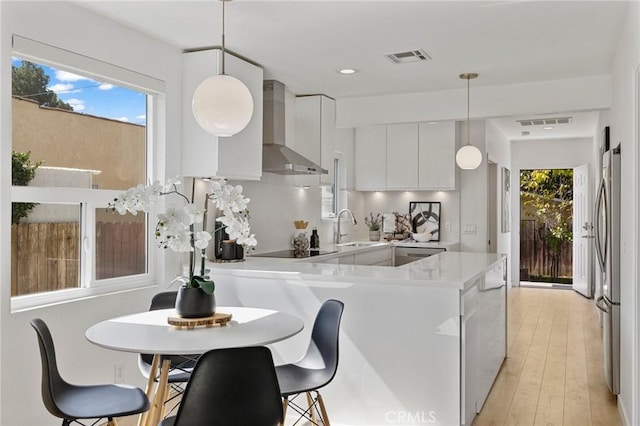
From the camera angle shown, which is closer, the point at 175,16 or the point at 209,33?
the point at 175,16

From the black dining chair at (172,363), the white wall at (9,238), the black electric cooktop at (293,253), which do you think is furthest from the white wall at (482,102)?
the black dining chair at (172,363)

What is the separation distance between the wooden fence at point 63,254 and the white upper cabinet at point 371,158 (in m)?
3.97

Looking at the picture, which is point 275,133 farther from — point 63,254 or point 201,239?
point 201,239

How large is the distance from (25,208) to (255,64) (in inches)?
81.9

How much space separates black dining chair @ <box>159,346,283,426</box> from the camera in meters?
2.00

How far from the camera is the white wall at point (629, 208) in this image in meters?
2.87

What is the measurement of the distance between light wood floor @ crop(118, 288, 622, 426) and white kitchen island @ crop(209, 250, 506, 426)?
309mm

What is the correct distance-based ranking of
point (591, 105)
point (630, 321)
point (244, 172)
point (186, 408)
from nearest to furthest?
point (186, 408)
point (630, 321)
point (244, 172)
point (591, 105)

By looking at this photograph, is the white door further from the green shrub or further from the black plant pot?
the green shrub

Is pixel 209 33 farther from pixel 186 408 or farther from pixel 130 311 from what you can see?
pixel 186 408

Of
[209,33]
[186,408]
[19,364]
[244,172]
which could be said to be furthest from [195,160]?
[186,408]

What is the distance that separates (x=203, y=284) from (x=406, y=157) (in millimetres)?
4871

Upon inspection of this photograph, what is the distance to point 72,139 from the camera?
323cm

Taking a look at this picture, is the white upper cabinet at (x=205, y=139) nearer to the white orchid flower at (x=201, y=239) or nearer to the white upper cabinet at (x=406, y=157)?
the white orchid flower at (x=201, y=239)
